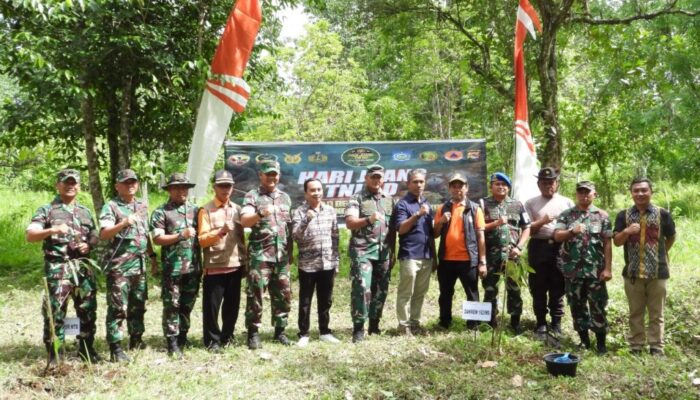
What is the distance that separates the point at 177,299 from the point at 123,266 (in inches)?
22.7

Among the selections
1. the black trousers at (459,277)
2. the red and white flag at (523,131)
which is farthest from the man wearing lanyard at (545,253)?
the red and white flag at (523,131)

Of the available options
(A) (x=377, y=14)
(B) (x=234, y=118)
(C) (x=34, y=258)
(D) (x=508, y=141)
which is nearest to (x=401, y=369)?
(B) (x=234, y=118)

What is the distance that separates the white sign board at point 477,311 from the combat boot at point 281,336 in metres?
1.80

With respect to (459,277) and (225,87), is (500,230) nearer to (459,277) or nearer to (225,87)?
(459,277)

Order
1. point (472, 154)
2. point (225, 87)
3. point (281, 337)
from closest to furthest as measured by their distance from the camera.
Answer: point (281, 337) < point (225, 87) < point (472, 154)

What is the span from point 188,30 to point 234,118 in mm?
1659

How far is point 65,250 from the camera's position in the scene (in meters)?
5.03

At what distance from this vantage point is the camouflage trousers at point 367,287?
580 cm

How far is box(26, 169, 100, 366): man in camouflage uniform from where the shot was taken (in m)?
4.94

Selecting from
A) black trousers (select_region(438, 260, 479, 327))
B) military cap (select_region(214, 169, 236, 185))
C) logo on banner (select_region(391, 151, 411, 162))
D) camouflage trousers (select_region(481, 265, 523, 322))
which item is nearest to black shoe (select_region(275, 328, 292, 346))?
military cap (select_region(214, 169, 236, 185))

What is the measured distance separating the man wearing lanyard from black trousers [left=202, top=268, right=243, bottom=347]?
120 inches

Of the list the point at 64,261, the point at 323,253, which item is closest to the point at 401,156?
the point at 323,253

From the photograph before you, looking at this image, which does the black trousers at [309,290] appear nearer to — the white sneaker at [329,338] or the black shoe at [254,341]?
the white sneaker at [329,338]

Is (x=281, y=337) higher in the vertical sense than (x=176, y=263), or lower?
lower
